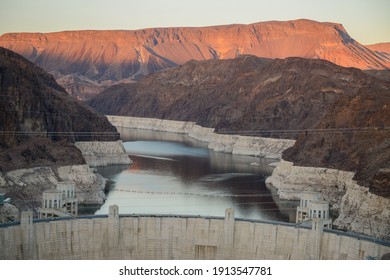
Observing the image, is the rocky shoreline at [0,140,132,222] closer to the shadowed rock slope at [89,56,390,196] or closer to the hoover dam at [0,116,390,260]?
the hoover dam at [0,116,390,260]

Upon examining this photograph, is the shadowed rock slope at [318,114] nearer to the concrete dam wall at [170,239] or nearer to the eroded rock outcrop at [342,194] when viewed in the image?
the eroded rock outcrop at [342,194]

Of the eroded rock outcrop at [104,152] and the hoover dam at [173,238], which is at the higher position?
the hoover dam at [173,238]

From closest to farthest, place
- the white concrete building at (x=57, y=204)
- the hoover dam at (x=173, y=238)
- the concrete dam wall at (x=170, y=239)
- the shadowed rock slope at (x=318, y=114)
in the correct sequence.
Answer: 1. the concrete dam wall at (x=170, y=239)
2. the hoover dam at (x=173, y=238)
3. the white concrete building at (x=57, y=204)
4. the shadowed rock slope at (x=318, y=114)

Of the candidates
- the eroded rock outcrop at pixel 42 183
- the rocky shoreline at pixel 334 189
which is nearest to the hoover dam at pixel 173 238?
the rocky shoreline at pixel 334 189

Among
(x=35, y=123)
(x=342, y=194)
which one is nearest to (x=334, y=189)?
(x=342, y=194)

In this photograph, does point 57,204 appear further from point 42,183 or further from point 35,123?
point 35,123

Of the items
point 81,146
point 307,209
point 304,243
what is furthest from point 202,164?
point 304,243

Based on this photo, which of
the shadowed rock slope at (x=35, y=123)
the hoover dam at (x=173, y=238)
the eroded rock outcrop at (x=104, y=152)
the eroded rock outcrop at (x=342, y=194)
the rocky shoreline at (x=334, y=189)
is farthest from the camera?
the eroded rock outcrop at (x=104, y=152)

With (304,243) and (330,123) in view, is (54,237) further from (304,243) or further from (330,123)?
(330,123)
